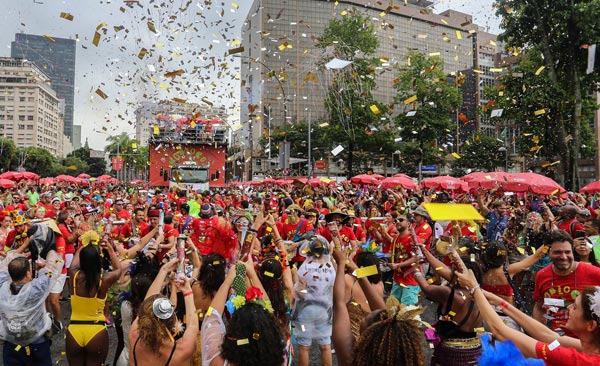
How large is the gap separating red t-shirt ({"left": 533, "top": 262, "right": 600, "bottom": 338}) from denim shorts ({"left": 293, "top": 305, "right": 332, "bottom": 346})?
2003 mm

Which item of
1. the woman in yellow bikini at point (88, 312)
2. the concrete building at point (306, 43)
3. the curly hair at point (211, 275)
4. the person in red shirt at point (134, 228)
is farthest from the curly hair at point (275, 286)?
the concrete building at point (306, 43)

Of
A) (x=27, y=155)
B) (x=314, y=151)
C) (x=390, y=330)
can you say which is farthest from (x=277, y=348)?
(x=27, y=155)

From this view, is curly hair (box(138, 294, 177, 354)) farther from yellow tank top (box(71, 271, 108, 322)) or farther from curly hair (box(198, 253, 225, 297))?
yellow tank top (box(71, 271, 108, 322))

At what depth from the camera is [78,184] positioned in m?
35.4

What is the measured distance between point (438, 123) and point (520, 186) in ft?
69.0

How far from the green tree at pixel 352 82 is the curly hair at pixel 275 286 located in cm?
2671

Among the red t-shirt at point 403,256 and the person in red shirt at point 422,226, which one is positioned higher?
the person in red shirt at point 422,226

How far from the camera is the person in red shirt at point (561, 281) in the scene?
3891 millimetres

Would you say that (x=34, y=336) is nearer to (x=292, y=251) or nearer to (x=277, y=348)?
(x=277, y=348)

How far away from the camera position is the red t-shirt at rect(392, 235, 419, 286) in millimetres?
6223

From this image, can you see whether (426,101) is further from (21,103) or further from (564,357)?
(21,103)

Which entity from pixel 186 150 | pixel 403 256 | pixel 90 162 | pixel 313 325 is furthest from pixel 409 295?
pixel 90 162

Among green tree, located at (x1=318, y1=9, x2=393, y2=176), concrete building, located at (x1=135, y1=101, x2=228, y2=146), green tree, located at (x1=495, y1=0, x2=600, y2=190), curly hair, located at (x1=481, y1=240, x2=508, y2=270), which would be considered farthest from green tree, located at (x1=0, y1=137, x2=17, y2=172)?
curly hair, located at (x1=481, y1=240, x2=508, y2=270)

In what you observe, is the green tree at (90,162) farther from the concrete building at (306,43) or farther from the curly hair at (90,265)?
the curly hair at (90,265)
